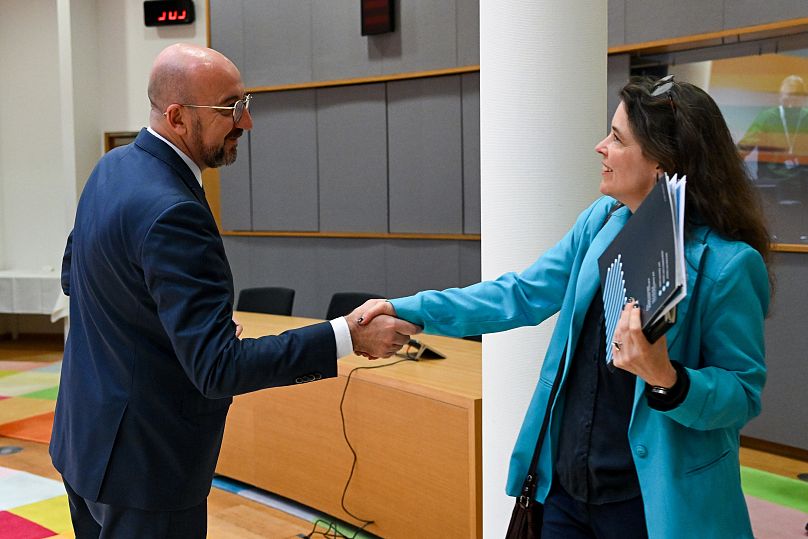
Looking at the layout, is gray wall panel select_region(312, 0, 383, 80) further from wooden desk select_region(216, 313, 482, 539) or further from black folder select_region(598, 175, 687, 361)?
black folder select_region(598, 175, 687, 361)

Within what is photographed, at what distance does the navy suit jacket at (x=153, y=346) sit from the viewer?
183 cm

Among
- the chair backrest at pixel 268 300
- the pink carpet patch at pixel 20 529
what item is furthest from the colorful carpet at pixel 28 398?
the chair backrest at pixel 268 300

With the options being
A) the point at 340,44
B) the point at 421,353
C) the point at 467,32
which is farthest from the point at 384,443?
the point at 340,44

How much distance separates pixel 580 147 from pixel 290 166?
576cm

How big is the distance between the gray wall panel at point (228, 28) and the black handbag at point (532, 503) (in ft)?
22.4

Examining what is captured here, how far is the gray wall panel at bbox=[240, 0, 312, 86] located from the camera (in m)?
7.81

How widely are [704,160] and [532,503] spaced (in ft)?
2.75

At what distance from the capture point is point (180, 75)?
6.72 ft

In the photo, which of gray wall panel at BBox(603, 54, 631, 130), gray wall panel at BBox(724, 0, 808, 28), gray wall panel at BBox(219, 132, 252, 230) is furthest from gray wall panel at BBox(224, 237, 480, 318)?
gray wall panel at BBox(724, 0, 808, 28)

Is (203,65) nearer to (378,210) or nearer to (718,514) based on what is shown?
(718,514)

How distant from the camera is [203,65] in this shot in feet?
6.75

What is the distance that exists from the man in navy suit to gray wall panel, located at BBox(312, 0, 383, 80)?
213 inches

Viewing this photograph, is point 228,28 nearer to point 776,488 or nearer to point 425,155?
point 425,155

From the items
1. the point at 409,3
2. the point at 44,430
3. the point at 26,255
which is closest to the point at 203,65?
the point at 44,430
